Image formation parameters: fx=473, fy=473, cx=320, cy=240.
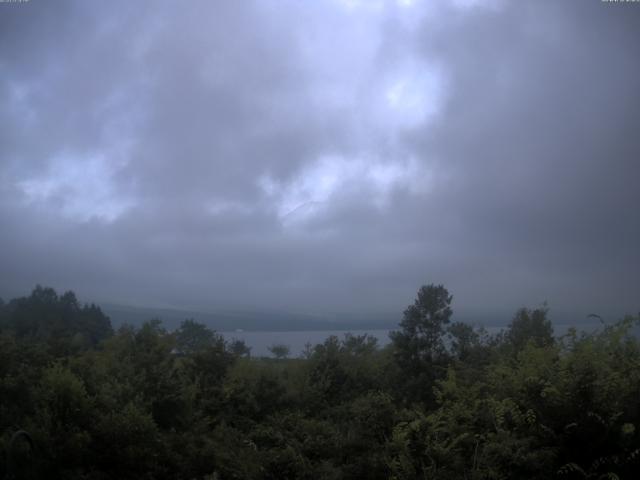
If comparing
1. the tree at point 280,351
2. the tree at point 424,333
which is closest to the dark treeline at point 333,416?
the tree at point 424,333

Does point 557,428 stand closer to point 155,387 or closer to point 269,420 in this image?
point 269,420

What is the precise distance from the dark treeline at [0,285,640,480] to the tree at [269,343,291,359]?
3.87 m

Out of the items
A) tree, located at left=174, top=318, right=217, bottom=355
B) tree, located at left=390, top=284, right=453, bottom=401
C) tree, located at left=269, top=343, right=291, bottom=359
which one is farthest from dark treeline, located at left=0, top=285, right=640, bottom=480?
tree, located at left=174, top=318, right=217, bottom=355

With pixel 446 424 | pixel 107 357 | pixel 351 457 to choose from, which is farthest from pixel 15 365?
pixel 446 424

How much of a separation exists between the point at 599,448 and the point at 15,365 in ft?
36.8

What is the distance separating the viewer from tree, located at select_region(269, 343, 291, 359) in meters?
19.2

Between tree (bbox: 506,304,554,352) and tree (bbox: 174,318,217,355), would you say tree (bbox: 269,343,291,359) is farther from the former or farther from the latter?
tree (bbox: 506,304,554,352)

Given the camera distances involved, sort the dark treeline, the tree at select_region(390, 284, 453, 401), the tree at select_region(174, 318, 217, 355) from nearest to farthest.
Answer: the dark treeline
the tree at select_region(390, 284, 453, 401)
the tree at select_region(174, 318, 217, 355)

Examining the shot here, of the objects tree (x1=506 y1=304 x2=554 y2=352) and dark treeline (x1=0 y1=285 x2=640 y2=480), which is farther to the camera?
tree (x1=506 y1=304 x2=554 y2=352)

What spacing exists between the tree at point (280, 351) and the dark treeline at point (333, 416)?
3.87m

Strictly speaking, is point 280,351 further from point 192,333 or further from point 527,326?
point 527,326

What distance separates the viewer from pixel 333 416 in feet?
44.6

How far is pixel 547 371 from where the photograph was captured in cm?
923

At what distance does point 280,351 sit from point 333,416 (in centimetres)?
624
